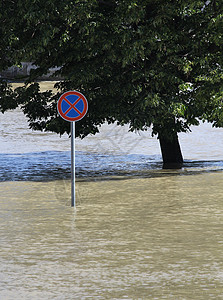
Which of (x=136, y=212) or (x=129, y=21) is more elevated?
(x=129, y=21)

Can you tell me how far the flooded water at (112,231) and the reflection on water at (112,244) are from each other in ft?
0.04

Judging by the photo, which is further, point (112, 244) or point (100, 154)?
point (100, 154)

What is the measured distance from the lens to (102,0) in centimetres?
2105

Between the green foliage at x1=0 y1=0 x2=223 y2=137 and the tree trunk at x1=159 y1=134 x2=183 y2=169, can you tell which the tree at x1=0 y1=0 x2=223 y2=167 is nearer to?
the green foliage at x1=0 y1=0 x2=223 y2=137

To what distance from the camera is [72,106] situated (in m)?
15.1

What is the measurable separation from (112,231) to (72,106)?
4.15 metres

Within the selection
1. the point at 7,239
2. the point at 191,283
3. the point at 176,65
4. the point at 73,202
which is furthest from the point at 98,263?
the point at 176,65

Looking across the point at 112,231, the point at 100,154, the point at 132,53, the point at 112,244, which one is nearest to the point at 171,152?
the point at 100,154

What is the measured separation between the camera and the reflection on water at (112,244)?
802 cm

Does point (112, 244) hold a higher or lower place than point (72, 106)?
lower

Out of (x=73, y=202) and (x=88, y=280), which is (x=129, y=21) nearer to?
(x=73, y=202)

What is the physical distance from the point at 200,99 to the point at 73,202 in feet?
25.2

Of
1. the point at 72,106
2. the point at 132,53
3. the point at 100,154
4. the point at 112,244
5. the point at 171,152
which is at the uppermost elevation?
the point at 132,53

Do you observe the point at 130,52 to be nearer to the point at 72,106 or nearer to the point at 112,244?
the point at 72,106
